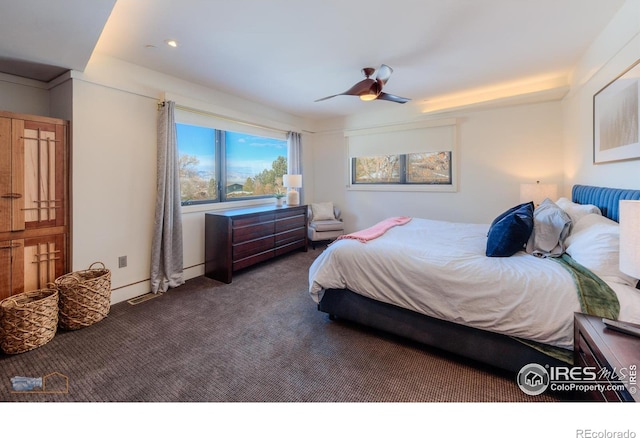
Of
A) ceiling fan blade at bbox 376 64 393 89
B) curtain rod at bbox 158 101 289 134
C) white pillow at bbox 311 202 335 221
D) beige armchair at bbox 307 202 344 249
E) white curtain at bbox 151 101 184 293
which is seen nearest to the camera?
ceiling fan blade at bbox 376 64 393 89

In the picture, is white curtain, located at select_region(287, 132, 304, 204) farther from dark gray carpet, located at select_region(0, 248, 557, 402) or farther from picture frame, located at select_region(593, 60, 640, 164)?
picture frame, located at select_region(593, 60, 640, 164)

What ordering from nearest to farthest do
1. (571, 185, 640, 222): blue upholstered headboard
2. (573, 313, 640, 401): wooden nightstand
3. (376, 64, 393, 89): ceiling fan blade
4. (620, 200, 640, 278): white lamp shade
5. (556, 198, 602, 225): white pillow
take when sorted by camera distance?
(573, 313, 640, 401): wooden nightstand
(620, 200, 640, 278): white lamp shade
(571, 185, 640, 222): blue upholstered headboard
(556, 198, 602, 225): white pillow
(376, 64, 393, 89): ceiling fan blade

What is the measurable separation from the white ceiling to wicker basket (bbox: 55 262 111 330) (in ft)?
6.32

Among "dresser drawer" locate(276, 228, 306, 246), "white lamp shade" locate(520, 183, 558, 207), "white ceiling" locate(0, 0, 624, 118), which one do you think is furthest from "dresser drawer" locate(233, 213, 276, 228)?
"white lamp shade" locate(520, 183, 558, 207)

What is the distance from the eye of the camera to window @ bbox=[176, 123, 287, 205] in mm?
3766

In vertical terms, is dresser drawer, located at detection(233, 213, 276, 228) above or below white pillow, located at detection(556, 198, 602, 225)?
below

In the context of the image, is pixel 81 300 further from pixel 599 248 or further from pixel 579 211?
pixel 579 211

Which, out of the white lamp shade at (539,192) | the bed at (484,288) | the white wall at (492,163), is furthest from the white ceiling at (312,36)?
the bed at (484,288)

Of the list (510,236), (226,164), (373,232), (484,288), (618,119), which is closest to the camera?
(484,288)

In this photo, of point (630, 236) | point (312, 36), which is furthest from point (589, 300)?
point (312, 36)

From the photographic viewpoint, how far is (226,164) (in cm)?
429

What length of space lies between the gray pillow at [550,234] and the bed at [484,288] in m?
0.01

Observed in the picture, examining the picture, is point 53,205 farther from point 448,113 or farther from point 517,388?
point 448,113

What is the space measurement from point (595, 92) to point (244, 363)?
389cm
